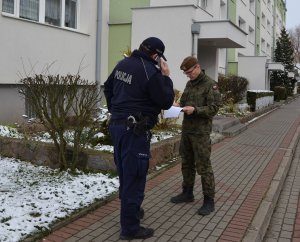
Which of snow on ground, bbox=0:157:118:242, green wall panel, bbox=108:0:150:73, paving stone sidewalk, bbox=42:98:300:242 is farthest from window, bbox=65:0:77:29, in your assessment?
snow on ground, bbox=0:157:118:242

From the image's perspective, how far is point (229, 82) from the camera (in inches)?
765

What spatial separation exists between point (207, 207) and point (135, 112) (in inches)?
71.3

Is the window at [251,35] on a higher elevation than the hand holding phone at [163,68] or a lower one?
higher

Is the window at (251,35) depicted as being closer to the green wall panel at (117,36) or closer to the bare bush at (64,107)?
the green wall panel at (117,36)

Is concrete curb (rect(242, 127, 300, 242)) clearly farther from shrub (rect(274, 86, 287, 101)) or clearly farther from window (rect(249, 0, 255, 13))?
window (rect(249, 0, 255, 13))

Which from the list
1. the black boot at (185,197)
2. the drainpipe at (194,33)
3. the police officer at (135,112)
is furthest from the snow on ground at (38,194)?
the drainpipe at (194,33)

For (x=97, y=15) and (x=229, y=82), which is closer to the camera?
(x=97, y=15)

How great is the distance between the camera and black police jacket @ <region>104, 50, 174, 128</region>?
13.5 ft

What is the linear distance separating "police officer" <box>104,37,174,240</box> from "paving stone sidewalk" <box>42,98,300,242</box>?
484mm

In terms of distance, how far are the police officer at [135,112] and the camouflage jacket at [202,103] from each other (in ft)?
3.27

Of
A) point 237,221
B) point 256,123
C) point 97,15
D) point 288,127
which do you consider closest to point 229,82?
point 256,123

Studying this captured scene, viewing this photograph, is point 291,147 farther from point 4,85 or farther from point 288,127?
point 4,85

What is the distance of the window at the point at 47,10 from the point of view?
414 inches

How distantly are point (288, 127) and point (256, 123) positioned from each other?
55.3 inches
